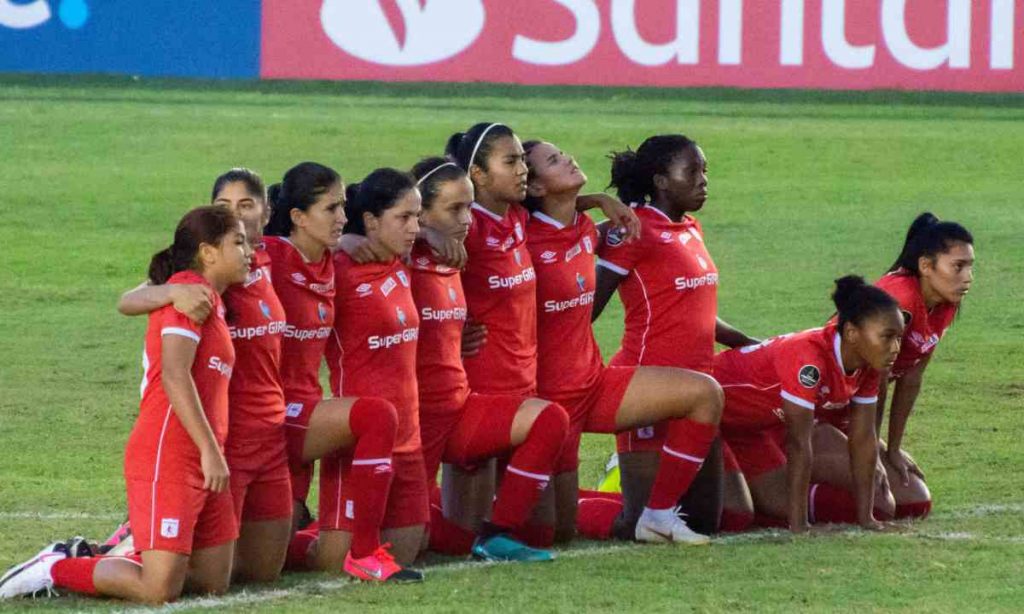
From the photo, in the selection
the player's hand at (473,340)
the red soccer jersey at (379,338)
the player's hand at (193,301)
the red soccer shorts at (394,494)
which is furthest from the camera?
the player's hand at (473,340)

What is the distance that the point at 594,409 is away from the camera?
8117 mm

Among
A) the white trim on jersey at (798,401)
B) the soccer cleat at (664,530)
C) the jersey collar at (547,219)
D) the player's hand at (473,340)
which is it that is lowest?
the soccer cleat at (664,530)

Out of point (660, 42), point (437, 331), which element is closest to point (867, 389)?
point (437, 331)

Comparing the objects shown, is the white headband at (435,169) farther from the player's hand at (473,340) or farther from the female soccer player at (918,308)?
the female soccer player at (918,308)

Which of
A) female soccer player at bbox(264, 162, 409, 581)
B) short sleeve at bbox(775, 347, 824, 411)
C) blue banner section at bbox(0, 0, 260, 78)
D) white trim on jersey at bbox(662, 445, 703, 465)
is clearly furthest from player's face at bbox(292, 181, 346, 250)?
blue banner section at bbox(0, 0, 260, 78)

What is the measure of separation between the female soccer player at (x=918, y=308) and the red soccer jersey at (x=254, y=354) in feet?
8.09

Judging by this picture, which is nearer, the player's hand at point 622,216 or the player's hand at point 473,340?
the player's hand at point 473,340

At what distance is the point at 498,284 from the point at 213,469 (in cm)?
161

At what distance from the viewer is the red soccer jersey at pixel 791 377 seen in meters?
8.04

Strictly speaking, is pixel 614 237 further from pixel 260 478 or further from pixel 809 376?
pixel 260 478

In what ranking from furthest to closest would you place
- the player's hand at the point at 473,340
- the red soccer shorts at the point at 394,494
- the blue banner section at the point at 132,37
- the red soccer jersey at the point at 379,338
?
1. the blue banner section at the point at 132,37
2. the player's hand at the point at 473,340
3. the red soccer jersey at the point at 379,338
4. the red soccer shorts at the point at 394,494

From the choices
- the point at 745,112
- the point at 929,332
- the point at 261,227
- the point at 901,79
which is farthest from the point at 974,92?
the point at 261,227

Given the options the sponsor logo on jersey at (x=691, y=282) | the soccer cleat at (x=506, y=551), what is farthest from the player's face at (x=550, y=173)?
the soccer cleat at (x=506, y=551)

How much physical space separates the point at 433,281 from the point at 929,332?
2.07 metres
